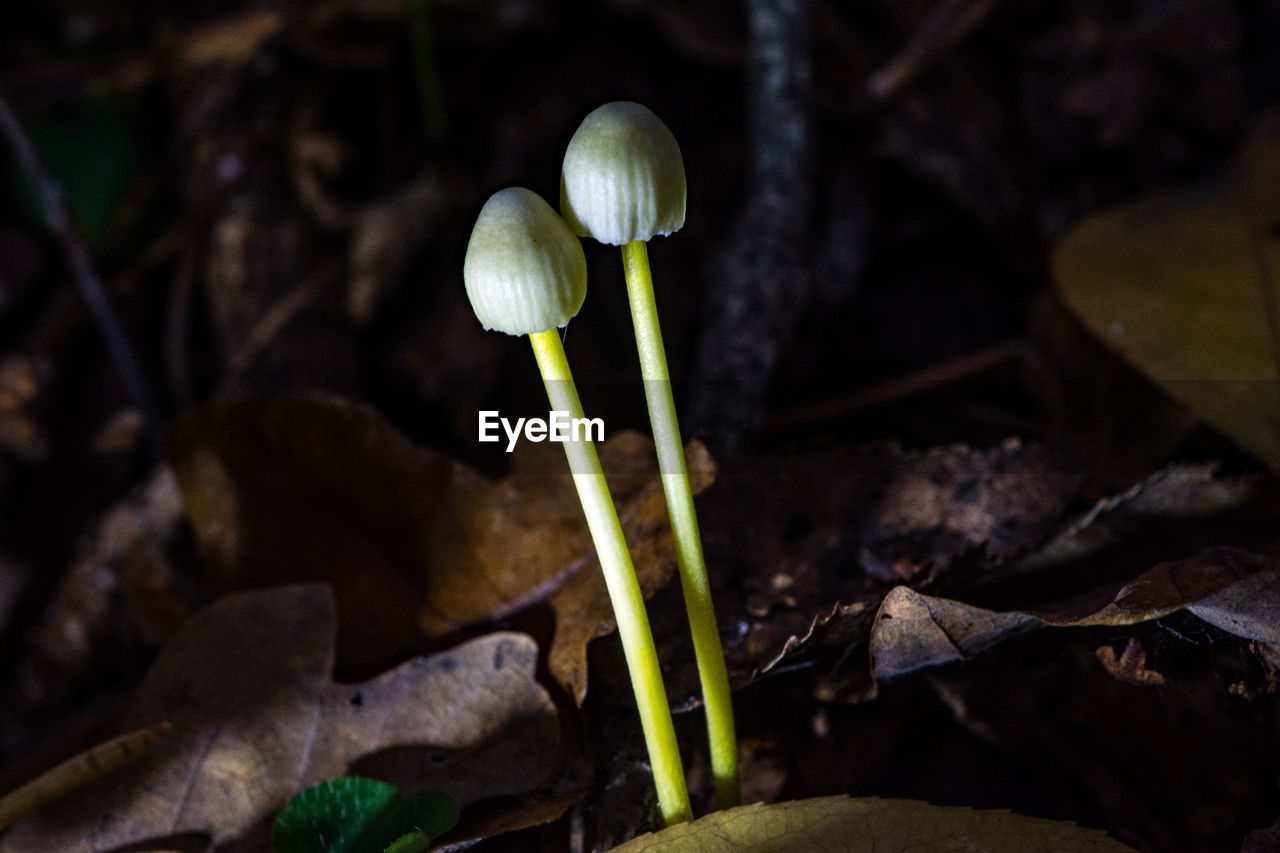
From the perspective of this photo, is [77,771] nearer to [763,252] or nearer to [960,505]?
[960,505]

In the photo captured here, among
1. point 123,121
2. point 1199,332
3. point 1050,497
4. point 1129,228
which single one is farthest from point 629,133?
point 123,121

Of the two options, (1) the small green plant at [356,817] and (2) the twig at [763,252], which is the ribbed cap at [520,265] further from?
(2) the twig at [763,252]

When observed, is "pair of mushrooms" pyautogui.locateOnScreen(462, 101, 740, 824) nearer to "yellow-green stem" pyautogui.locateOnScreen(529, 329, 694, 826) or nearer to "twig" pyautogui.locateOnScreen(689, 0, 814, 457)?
"yellow-green stem" pyautogui.locateOnScreen(529, 329, 694, 826)

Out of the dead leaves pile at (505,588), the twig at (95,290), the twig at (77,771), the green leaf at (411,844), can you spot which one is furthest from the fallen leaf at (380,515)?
the twig at (95,290)

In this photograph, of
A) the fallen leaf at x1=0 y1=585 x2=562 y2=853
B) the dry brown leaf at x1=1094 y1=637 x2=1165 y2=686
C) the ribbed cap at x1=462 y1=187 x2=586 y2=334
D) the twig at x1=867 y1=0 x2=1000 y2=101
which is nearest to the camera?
the ribbed cap at x1=462 y1=187 x2=586 y2=334

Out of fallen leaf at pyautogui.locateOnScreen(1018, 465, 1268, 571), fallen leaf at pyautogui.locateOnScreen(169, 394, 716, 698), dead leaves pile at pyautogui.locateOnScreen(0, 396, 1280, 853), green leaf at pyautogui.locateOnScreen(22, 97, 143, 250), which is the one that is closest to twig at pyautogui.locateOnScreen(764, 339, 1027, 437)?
dead leaves pile at pyautogui.locateOnScreen(0, 396, 1280, 853)

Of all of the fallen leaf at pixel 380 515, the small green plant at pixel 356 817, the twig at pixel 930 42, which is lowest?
the small green plant at pixel 356 817
